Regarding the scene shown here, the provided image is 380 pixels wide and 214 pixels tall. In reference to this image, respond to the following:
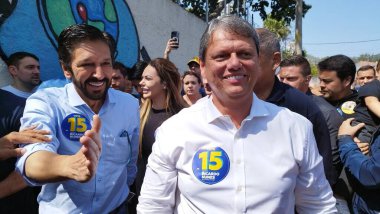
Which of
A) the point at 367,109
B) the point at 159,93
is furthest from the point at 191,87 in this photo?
the point at 367,109

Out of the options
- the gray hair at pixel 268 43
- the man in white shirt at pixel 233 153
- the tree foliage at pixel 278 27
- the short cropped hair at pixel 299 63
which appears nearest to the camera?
the man in white shirt at pixel 233 153

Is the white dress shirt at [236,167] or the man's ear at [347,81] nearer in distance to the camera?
the white dress shirt at [236,167]

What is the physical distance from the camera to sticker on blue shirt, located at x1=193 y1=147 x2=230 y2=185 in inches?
56.1

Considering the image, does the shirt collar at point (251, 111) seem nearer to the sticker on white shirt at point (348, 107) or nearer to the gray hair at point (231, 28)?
the gray hair at point (231, 28)

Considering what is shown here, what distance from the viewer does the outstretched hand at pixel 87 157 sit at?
4.33ft

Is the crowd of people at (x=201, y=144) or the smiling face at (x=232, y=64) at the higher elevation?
the smiling face at (x=232, y=64)

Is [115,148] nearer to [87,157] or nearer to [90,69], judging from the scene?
[90,69]

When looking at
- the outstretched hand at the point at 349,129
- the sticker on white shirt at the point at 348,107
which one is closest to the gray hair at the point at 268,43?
the outstretched hand at the point at 349,129

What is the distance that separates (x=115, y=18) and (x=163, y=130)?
5318 millimetres

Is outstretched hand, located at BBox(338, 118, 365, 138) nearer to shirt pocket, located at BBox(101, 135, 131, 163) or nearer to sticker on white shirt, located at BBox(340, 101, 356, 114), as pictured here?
sticker on white shirt, located at BBox(340, 101, 356, 114)

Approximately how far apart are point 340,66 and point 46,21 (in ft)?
12.4

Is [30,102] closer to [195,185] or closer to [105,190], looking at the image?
[105,190]

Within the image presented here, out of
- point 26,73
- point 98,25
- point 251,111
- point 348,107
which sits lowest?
point 348,107

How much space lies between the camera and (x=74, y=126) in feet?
6.24
